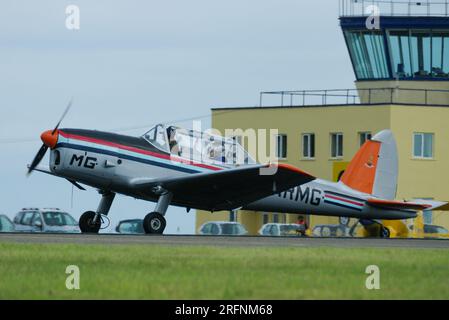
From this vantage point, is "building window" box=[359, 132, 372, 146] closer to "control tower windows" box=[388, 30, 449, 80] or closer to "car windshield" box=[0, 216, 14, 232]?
"control tower windows" box=[388, 30, 449, 80]

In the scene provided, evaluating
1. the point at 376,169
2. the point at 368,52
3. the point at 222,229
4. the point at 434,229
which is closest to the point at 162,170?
the point at 376,169

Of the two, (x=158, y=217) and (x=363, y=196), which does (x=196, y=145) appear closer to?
(x=158, y=217)

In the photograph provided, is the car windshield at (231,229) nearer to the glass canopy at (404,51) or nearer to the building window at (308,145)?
the glass canopy at (404,51)

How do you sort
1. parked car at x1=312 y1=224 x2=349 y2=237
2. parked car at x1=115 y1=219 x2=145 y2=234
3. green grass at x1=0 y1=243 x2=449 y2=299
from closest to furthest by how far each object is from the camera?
green grass at x1=0 y1=243 x2=449 y2=299, parked car at x1=115 y1=219 x2=145 y2=234, parked car at x1=312 y1=224 x2=349 y2=237

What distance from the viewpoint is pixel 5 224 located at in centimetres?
4059

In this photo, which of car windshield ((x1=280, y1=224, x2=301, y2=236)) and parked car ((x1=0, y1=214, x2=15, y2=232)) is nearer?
parked car ((x1=0, y1=214, x2=15, y2=232))

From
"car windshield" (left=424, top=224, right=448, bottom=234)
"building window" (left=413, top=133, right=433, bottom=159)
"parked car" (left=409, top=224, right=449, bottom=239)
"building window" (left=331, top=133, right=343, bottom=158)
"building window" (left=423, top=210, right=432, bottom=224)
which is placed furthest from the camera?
"building window" (left=331, top=133, right=343, bottom=158)

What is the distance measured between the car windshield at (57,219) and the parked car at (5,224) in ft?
4.58

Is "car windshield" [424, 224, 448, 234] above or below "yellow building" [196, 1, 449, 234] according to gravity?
below

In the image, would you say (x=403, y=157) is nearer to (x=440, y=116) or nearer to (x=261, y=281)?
(x=440, y=116)

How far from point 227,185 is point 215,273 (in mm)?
14305

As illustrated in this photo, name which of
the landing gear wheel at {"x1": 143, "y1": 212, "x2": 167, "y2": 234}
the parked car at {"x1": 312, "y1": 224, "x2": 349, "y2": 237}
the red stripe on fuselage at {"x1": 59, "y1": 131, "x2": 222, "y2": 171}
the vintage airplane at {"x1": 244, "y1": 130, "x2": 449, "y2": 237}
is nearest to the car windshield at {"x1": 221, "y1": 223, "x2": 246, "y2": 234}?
the parked car at {"x1": 312, "y1": 224, "x2": 349, "y2": 237}

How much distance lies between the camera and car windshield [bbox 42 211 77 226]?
3925cm

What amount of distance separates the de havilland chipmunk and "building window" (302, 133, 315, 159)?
2791 centimetres
